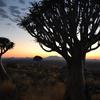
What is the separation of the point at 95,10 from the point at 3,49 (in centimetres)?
1041

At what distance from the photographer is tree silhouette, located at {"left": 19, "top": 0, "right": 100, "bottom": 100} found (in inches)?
325

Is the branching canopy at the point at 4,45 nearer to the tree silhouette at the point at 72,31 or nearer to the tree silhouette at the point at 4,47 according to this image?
the tree silhouette at the point at 4,47

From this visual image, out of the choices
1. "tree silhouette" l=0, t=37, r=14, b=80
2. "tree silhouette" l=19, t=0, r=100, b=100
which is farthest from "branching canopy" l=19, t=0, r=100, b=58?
"tree silhouette" l=0, t=37, r=14, b=80

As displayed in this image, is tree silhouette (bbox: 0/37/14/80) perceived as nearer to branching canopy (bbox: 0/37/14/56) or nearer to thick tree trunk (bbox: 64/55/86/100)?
branching canopy (bbox: 0/37/14/56)

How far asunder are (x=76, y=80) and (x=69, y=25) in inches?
74.0

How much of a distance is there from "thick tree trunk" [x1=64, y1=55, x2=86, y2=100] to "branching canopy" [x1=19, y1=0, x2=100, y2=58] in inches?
14.0

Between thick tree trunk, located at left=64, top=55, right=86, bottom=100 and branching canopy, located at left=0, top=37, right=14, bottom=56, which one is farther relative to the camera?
branching canopy, located at left=0, top=37, right=14, bottom=56

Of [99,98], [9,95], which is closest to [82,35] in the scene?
[99,98]

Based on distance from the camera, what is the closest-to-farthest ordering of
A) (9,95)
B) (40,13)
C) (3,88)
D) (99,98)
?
1. (40,13)
2. (99,98)
3. (9,95)
4. (3,88)

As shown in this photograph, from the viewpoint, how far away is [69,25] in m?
8.38

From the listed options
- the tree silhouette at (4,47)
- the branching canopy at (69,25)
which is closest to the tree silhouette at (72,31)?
the branching canopy at (69,25)

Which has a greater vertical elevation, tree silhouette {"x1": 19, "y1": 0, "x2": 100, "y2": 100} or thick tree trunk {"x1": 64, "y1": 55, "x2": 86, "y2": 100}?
tree silhouette {"x1": 19, "y1": 0, "x2": 100, "y2": 100}

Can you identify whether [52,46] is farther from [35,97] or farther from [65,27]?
[35,97]

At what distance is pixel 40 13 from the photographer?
9.05 m
